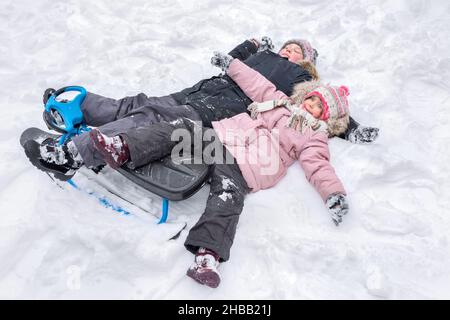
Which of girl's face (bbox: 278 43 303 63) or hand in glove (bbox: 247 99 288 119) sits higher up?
girl's face (bbox: 278 43 303 63)

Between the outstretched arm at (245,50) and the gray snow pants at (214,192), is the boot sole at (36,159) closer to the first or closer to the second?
the gray snow pants at (214,192)

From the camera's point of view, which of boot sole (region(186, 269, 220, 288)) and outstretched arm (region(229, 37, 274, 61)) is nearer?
boot sole (region(186, 269, 220, 288))

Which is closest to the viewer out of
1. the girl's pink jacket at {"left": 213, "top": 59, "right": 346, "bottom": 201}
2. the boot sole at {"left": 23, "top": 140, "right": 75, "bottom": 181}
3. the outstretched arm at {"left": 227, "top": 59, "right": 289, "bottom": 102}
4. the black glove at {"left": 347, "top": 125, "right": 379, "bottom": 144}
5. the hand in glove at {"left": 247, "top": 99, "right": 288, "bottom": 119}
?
the boot sole at {"left": 23, "top": 140, "right": 75, "bottom": 181}

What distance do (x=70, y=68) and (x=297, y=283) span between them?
2.45 meters

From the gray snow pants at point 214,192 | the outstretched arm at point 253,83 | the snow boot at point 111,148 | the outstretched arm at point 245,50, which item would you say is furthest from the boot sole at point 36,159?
the outstretched arm at point 245,50

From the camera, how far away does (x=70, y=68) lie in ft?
10.0

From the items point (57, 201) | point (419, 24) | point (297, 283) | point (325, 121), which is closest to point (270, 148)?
point (325, 121)

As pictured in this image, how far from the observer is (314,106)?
8.29 ft

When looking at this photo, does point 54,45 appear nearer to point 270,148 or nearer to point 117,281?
point 270,148

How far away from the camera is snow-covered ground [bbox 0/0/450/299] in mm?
1754

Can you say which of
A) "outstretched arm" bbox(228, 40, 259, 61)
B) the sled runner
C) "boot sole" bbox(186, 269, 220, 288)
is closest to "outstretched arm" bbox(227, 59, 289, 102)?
"outstretched arm" bbox(228, 40, 259, 61)

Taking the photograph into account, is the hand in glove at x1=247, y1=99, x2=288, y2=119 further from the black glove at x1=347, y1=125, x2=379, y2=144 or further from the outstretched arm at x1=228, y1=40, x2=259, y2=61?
the outstretched arm at x1=228, y1=40, x2=259, y2=61

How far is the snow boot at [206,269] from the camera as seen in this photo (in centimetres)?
170

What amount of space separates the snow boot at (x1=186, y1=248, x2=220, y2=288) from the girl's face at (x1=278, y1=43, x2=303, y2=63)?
185 cm
